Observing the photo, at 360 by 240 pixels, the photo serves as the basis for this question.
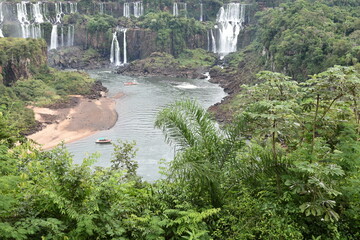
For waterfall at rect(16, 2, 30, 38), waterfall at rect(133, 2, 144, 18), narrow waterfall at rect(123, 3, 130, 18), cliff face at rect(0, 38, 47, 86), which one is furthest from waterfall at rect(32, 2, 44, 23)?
cliff face at rect(0, 38, 47, 86)

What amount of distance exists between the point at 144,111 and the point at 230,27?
43723 millimetres

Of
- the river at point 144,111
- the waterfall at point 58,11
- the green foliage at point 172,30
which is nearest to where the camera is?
the river at point 144,111

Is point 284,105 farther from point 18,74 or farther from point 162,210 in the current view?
point 18,74

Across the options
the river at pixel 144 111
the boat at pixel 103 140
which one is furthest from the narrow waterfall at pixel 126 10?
the boat at pixel 103 140

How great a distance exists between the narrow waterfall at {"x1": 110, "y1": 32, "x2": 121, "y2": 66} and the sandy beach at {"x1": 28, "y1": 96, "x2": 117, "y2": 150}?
2853 centimetres

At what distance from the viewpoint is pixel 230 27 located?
74.2 meters

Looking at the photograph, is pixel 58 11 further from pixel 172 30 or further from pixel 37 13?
pixel 172 30

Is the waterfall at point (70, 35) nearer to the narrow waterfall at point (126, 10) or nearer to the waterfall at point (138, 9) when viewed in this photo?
the narrow waterfall at point (126, 10)

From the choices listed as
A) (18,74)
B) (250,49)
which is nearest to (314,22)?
(250,49)

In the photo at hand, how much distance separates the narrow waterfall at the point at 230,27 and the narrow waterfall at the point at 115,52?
2134 centimetres

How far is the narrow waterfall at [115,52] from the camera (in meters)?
67.4

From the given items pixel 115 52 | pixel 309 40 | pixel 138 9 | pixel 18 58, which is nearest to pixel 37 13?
pixel 115 52

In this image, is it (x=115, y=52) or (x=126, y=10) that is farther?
(x=126, y=10)

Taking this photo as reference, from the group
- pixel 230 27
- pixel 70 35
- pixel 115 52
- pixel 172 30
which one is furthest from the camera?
pixel 230 27
